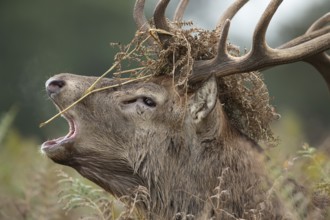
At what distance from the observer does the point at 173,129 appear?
812 centimetres

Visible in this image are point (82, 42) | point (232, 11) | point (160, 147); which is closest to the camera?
point (160, 147)

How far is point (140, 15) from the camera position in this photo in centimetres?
866

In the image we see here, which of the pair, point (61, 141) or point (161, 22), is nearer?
point (61, 141)

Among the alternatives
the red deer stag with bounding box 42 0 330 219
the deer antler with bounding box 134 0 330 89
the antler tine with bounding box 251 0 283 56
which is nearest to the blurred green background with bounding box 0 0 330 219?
the red deer stag with bounding box 42 0 330 219

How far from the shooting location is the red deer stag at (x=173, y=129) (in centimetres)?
797

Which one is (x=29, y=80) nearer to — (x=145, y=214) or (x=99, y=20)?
(x=145, y=214)

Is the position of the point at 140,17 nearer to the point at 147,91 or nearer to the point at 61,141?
the point at 147,91

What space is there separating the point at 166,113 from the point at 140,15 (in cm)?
88

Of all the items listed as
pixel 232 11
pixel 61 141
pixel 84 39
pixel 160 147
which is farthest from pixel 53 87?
pixel 84 39

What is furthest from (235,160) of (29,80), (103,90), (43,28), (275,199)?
(43,28)

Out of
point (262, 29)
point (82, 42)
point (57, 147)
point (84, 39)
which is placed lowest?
point (57, 147)

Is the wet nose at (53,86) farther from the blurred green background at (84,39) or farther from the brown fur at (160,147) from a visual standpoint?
the blurred green background at (84,39)

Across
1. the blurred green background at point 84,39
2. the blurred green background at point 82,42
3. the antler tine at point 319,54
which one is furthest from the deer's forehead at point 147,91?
the blurred green background at point 84,39

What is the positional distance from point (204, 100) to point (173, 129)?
290 millimetres
